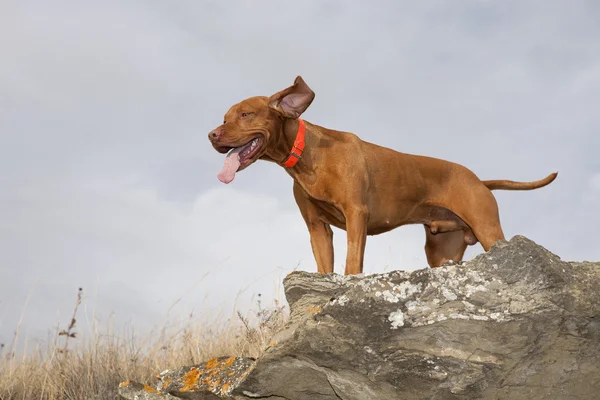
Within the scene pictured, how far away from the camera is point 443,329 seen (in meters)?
3.45

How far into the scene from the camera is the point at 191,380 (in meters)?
4.41

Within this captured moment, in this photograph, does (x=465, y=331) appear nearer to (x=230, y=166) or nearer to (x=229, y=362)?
(x=229, y=362)

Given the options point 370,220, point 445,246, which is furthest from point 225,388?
point 445,246

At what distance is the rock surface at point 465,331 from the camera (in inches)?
136

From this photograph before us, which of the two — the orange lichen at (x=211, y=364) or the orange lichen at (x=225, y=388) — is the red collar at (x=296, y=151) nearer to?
the orange lichen at (x=211, y=364)

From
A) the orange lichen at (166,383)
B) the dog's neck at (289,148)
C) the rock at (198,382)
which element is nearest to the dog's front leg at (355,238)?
the dog's neck at (289,148)

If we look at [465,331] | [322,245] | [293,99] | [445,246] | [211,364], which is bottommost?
[465,331]

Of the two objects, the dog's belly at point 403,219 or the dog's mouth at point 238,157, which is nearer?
the dog's mouth at point 238,157

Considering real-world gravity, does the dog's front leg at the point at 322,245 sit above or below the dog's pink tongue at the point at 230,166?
below

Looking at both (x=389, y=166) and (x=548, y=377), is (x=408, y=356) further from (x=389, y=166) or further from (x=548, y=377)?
(x=389, y=166)

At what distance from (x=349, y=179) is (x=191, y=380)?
1.80 meters

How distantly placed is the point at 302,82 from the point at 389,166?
107cm

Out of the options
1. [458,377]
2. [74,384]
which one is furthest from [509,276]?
[74,384]

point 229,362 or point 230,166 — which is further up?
point 230,166
